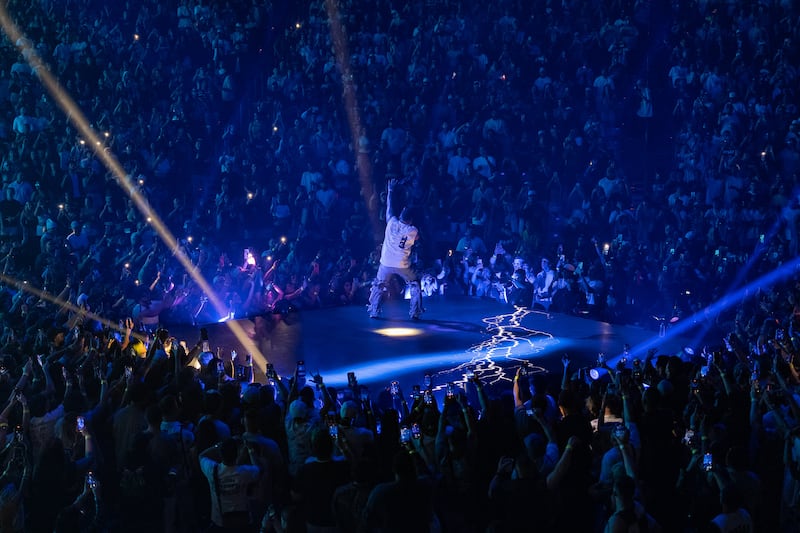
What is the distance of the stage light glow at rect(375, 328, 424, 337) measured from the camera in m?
12.3

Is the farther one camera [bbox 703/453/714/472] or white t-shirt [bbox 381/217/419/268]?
white t-shirt [bbox 381/217/419/268]

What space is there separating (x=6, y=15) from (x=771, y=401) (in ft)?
60.7

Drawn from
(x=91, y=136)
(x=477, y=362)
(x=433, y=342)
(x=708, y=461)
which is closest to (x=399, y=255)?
(x=433, y=342)

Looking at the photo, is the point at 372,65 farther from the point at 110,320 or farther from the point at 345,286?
the point at 110,320

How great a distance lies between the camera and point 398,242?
1291 cm

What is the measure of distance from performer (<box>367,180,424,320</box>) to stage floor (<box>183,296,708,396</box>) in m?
0.37

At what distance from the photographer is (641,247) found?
1485 centimetres

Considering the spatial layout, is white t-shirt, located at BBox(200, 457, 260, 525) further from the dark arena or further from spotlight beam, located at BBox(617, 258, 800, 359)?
spotlight beam, located at BBox(617, 258, 800, 359)

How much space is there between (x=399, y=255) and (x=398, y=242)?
0.20 m

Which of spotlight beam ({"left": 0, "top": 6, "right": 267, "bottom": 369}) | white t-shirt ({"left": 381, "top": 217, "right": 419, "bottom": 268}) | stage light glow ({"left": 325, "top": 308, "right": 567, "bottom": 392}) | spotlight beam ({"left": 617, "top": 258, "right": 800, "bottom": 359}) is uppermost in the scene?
spotlight beam ({"left": 0, "top": 6, "right": 267, "bottom": 369})

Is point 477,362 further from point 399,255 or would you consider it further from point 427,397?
point 427,397

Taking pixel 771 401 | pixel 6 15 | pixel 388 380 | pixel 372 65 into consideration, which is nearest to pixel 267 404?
pixel 771 401

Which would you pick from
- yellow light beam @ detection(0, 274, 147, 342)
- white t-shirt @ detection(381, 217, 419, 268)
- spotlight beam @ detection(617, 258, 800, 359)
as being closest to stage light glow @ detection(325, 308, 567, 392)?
spotlight beam @ detection(617, 258, 800, 359)

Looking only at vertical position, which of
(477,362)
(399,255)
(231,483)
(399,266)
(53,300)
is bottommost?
(231,483)
